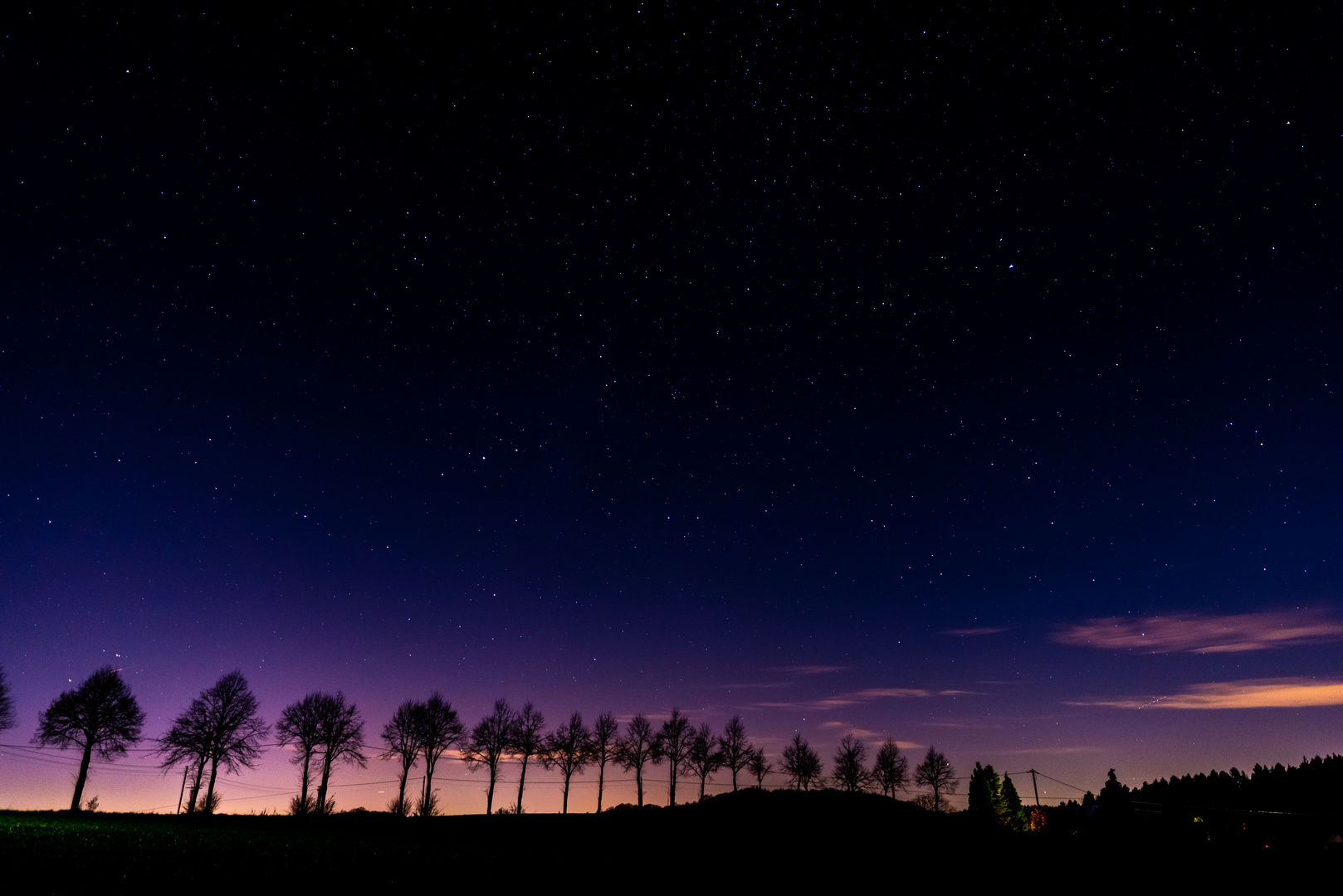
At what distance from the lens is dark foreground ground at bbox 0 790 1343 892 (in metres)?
18.1

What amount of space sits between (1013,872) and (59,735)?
6871cm

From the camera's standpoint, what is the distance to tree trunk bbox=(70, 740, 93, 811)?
46409 millimetres

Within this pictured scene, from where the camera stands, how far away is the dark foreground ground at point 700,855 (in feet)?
59.3

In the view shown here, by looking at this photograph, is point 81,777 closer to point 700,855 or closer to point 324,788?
point 324,788

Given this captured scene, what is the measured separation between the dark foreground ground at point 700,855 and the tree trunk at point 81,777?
17100 mm

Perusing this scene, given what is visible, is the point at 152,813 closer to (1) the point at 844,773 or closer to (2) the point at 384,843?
(2) the point at 384,843

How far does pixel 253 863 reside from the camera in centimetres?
1948

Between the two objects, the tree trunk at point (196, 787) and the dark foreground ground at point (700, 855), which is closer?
the dark foreground ground at point (700, 855)

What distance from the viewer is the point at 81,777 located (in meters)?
49.0

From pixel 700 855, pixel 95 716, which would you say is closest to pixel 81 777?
pixel 95 716

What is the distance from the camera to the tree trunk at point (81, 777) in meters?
46.4

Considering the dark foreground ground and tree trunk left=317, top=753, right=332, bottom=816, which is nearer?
the dark foreground ground

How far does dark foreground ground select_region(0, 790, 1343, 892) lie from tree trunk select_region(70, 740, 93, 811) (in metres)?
17.1

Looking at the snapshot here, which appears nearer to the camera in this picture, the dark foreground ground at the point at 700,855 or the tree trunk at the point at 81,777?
the dark foreground ground at the point at 700,855
